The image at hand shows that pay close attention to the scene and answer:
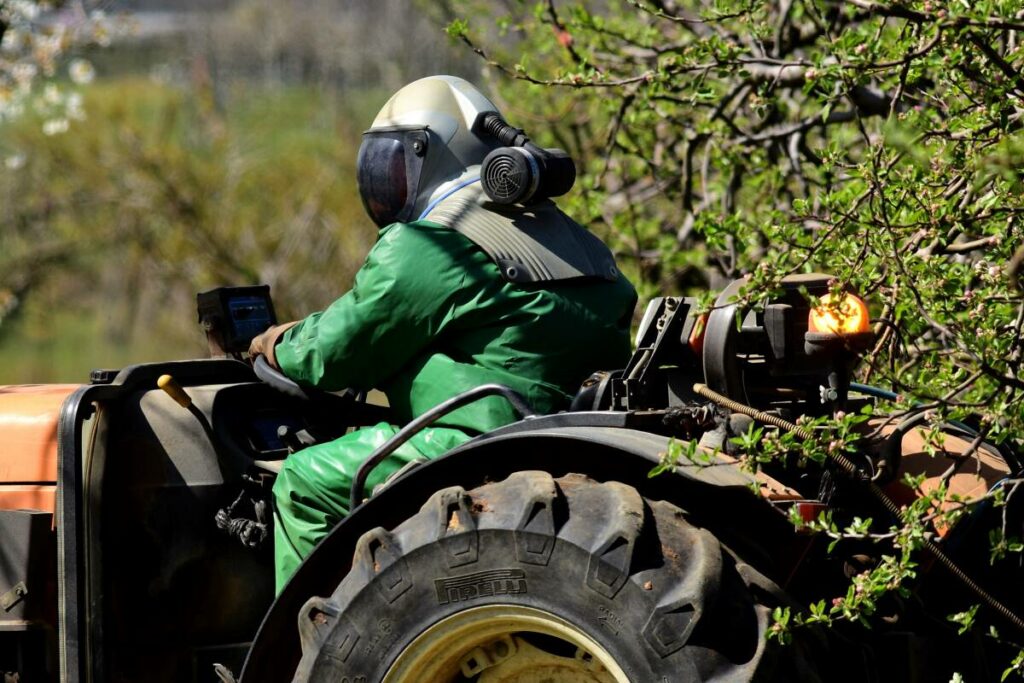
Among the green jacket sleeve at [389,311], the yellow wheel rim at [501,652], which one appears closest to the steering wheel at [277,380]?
the green jacket sleeve at [389,311]

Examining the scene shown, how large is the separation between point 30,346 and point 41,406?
20494 millimetres

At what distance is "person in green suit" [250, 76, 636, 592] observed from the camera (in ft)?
13.8

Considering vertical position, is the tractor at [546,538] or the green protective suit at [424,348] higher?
the green protective suit at [424,348]

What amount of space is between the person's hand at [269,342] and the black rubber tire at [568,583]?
111 cm

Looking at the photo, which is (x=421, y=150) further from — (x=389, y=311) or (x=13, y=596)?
(x=13, y=596)

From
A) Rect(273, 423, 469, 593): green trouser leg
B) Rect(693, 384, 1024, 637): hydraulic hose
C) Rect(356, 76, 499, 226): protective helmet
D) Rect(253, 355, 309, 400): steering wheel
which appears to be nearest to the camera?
Rect(693, 384, 1024, 637): hydraulic hose

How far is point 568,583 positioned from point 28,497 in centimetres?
197

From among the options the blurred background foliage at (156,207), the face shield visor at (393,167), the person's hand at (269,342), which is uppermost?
the blurred background foliage at (156,207)

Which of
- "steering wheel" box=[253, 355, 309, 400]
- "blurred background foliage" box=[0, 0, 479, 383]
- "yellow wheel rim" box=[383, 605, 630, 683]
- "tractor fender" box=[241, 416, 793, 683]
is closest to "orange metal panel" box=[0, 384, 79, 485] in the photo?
"steering wheel" box=[253, 355, 309, 400]

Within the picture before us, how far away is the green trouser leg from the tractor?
0.11m

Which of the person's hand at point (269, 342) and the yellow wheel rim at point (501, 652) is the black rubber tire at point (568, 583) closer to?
the yellow wheel rim at point (501, 652)

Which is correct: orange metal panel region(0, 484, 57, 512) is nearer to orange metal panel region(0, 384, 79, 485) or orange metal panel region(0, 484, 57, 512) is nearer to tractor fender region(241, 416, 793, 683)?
orange metal panel region(0, 384, 79, 485)

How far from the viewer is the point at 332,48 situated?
3719cm

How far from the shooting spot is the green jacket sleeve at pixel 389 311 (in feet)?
13.8
